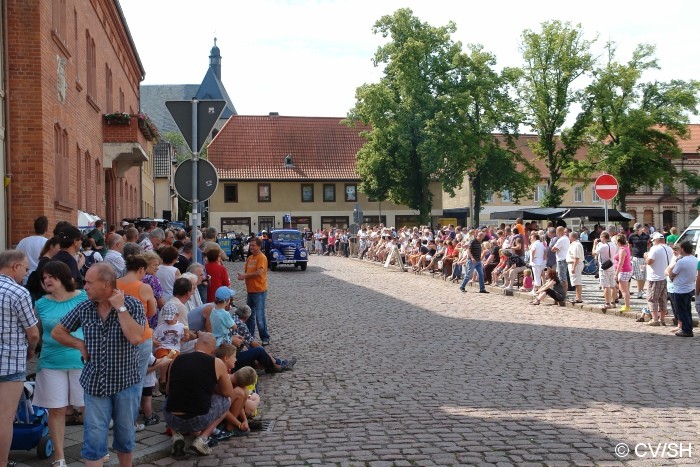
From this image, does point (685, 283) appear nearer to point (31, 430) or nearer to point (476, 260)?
point (476, 260)

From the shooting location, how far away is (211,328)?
937cm

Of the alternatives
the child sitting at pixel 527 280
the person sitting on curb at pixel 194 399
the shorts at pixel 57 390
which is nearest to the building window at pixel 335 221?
the child sitting at pixel 527 280

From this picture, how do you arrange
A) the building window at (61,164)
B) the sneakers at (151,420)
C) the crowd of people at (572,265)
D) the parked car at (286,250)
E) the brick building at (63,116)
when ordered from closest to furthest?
the sneakers at (151,420), the crowd of people at (572,265), the brick building at (63,116), the building window at (61,164), the parked car at (286,250)

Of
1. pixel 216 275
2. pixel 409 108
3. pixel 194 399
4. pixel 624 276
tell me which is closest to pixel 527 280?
pixel 624 276

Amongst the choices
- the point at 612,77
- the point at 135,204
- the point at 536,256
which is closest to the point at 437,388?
the point at 536,256

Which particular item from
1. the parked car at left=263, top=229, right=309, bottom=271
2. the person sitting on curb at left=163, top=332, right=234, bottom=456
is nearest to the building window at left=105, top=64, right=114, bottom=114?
the parked car at left=263, top=229, right=309, bottom=271

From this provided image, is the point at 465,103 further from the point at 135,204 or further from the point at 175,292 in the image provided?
the point at 175,292

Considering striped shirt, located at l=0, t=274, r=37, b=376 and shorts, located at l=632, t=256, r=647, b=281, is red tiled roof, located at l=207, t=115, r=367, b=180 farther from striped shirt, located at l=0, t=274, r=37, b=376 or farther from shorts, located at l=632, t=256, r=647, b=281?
striped shirt, located at l=0, t=274, r=37, b=376

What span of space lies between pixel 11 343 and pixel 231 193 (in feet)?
198

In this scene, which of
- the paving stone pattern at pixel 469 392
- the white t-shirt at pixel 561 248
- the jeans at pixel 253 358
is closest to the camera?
the paving stone pattern at pixel 469 392

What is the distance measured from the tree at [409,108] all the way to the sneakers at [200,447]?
153 ft

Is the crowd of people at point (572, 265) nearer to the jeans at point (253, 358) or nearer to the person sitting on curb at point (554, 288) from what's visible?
the person sitting on curb at point (554, 288)

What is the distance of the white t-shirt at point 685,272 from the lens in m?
13.7

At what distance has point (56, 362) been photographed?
609cm
